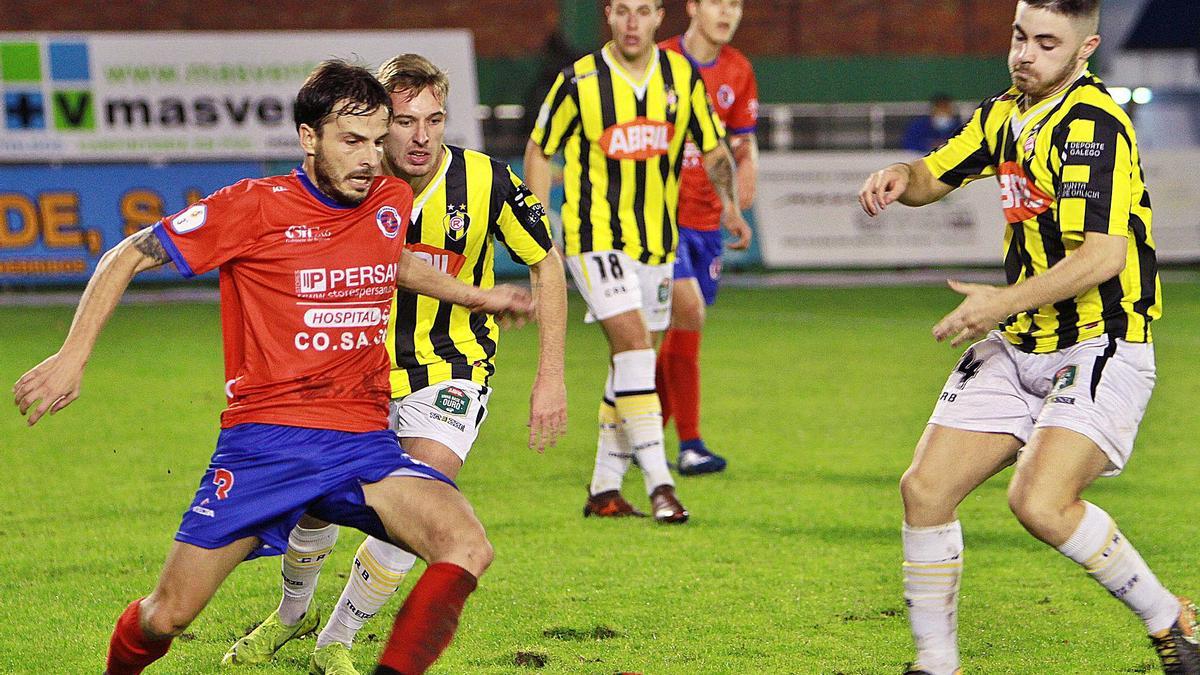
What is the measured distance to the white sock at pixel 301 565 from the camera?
169 inches

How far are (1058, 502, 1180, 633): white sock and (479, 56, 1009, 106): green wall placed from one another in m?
19.1

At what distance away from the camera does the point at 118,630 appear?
366 cm

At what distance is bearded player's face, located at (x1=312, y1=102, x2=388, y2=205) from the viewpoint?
367 centimetres

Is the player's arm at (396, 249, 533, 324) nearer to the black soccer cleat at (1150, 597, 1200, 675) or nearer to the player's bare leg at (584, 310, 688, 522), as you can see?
the black soccer cleat at (1150, 597, 1200, 675)

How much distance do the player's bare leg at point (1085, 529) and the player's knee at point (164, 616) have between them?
2.06 metres

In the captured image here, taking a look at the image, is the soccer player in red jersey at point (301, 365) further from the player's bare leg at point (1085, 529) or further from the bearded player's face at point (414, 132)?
the player's bare leg at point (1085, 529)

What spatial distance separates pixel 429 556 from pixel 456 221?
1.34 m

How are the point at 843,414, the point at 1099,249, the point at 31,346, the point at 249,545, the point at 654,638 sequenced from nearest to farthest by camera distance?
the point at 249,545 → the point at 1099,249 → the point at 654,638 → the point at 843,414 → the point at 31,346

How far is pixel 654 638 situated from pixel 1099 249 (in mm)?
1782

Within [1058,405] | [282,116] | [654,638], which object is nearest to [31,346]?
[282,116]

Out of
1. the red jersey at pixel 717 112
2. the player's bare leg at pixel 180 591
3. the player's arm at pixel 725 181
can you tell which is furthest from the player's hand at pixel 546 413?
the red jersey at pixel 717 112

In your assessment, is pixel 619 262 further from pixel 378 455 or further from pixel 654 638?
pixel 378 455

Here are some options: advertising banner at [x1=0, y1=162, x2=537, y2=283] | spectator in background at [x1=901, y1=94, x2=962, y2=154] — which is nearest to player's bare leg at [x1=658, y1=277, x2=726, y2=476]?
advertising banner at [x1=0, y1=162, x2=537, y2=283]

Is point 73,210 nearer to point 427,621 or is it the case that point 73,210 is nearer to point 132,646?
point 132,646
